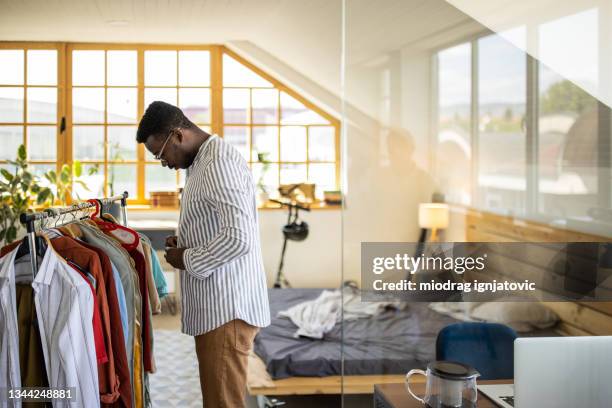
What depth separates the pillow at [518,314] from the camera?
246 centimetres

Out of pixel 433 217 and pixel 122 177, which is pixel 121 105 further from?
pixel 433 217

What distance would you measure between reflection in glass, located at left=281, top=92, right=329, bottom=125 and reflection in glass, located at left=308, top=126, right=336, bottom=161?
0.10 m

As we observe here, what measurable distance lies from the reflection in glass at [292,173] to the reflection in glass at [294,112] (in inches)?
17.4

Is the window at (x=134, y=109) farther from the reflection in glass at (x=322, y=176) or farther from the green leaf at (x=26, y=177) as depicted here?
the green leaf at (x=26, y=177)

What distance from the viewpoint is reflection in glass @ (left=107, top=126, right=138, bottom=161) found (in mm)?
6730

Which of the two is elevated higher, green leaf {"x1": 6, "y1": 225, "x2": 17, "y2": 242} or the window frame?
the window frame

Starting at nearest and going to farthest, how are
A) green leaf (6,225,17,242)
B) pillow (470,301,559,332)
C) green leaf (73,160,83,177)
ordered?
pillow (470,301,559,332), green leaf (6,225,17,242), green leaf (73,160,83,177)

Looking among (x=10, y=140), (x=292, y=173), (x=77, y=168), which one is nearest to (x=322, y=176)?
(x=292, y=173)

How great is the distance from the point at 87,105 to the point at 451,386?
18.9 ft

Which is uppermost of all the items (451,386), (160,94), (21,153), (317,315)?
(160,94)

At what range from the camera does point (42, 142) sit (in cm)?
662

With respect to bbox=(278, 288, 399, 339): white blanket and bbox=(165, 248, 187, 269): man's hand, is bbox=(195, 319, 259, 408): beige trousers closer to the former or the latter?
bbox=(165, 248, 187, 269): man's hand

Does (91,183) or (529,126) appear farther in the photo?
(91,183)

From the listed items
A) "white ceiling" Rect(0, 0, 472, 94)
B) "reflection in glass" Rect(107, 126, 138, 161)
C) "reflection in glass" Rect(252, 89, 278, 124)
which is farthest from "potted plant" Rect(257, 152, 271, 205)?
"reflection in glass" Rect(107, 126, 138, 161)
